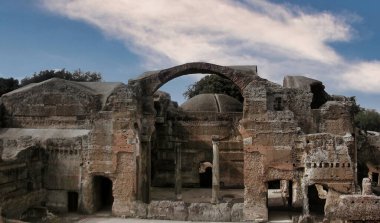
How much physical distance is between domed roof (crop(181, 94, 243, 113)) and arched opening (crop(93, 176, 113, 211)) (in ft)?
29.4

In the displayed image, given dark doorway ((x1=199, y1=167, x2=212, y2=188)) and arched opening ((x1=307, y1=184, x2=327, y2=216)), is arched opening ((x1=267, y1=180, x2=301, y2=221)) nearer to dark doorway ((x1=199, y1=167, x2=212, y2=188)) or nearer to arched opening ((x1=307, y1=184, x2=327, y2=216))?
arched opening ((x1=307, y1=184, x2=327, y2=216))

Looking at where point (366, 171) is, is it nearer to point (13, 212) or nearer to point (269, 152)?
point (269, 152)

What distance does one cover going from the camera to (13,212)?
Answer: 16.9 m

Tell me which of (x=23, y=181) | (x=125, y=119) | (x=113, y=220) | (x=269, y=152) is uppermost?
(x=125, y=119)

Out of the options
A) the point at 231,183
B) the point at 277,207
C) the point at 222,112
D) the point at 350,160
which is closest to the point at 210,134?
the point at 222,112

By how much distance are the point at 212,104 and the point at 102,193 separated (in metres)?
10.3

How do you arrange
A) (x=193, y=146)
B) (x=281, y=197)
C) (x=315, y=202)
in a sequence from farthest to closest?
(x=193, y=146)
(x=281, y=197)
(x=315, y=202)

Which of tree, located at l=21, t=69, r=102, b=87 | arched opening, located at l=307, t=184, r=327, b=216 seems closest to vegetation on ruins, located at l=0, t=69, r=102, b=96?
tree, located at l=21, t=69, r=102, b=87

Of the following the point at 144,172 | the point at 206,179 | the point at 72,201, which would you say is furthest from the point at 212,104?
the point at 72,201

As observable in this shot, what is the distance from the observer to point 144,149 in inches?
792

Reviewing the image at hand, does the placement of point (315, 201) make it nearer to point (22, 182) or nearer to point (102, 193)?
point (102, 193)

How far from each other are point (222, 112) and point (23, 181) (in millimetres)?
12093

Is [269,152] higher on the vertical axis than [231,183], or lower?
higher

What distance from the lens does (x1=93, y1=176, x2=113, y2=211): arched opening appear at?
1975cm
